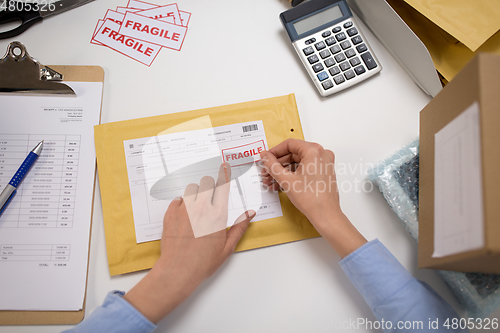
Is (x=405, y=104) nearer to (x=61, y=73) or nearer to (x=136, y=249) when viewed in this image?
(x=136, y=249)

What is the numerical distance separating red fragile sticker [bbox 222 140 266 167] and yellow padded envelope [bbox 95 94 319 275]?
26 millimetres

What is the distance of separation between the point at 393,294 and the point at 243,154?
29 cm

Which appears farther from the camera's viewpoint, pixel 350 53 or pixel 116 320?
pixel 350 53

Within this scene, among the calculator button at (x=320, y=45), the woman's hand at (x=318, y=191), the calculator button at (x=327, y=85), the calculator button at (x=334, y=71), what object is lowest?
the woman's hand at (x=318, y=191)

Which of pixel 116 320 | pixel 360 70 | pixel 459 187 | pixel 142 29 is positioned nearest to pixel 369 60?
pixel 360 70

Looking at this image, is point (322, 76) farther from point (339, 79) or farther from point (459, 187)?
point (459, 187)

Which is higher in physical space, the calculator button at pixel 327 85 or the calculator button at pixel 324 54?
the calculator button at pixel 324 54

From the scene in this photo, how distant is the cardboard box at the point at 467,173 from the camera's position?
27 centimetres

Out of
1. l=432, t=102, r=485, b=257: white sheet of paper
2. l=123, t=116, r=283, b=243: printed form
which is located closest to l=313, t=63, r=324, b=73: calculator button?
l=123, t=116, r=283, b=243: printed form

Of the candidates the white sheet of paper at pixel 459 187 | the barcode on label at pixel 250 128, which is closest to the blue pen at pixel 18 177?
the barcode on label at pixel 250 128

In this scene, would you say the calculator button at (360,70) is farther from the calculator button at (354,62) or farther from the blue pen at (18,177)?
the blue pen at (18,177)

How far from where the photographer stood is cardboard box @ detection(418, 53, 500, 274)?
0.27 metres

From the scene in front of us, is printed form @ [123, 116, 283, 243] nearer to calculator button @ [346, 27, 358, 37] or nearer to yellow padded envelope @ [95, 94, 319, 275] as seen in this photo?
yellow padded envelope @ [95, 94, 319, 275]

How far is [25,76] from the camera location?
1.71ft
